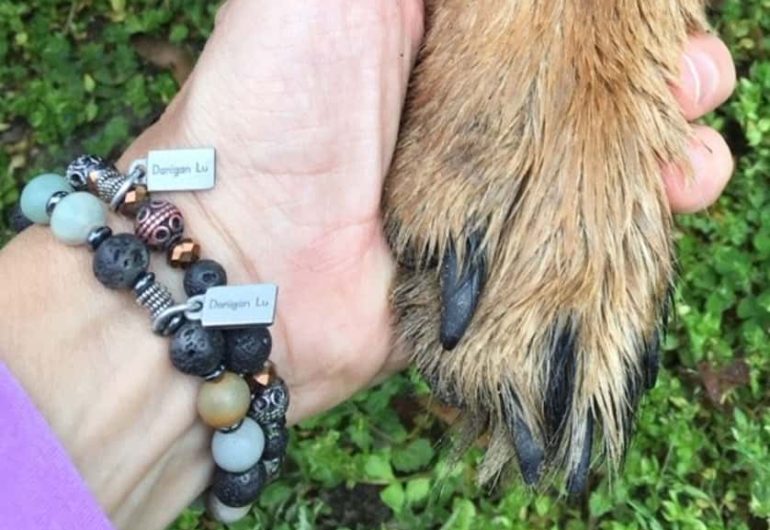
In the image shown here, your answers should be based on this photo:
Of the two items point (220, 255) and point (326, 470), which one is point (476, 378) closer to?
point (220, 255)

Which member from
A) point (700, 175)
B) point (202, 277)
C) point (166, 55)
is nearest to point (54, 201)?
point (202, 277)

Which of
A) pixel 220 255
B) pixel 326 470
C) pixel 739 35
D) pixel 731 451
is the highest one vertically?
pixel 220 255

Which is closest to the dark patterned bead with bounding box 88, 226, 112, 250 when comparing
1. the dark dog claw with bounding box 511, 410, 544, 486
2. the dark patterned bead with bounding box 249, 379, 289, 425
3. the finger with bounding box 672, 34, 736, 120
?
the dark patterned bead with bounding box 249, 379, 289, 425

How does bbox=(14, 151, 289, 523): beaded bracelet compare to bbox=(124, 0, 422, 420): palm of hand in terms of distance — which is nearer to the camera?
bbox=(14, 151, 289, 523): beaded bracelet

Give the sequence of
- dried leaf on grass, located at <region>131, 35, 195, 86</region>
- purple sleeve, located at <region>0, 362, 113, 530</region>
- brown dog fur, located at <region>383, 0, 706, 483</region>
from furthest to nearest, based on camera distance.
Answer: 1. dried leaf on grass, located at <region>131, 35, 195, 86</region>
2. brown dog fur, located at <region>383, 0, 706, 483</region>
3. purple sleeve, located at <region>0, 362, 113, 530</region>

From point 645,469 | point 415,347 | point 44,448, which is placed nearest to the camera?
point 44,448

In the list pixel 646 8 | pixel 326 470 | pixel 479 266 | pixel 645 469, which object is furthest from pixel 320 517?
pixel 646 8

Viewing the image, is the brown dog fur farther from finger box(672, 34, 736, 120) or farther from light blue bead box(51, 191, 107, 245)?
light blue bead box(51, 191, 107, 245)

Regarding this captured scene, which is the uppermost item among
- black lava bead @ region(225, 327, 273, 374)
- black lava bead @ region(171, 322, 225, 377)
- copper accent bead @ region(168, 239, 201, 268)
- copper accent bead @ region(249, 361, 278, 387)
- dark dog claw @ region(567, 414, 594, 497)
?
copper accent bead @ region(168, 239, 201, 268)
